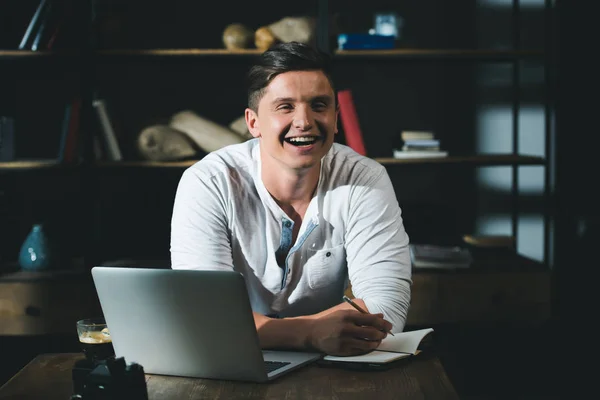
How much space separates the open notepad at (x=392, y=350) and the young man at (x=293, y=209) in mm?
265

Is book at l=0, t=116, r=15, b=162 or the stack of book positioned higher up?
book at l=0, t=116, r=15, b=162

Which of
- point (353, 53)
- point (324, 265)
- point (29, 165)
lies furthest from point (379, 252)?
point (29, 165)

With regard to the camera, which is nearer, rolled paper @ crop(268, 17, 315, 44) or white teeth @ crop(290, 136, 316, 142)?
white teeth @ crop(290, 136, 316, 142)

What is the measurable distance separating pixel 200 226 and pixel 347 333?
57cm

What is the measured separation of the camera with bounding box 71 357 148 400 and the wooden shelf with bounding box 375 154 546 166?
2.06m

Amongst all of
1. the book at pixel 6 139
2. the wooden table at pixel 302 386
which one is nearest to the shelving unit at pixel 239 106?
the book at pixel 6 139

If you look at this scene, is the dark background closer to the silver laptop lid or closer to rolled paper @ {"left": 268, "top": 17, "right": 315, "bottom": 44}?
rolled paper @ {"left": 268, "top": 17, "right": 315, "bottom": 44}

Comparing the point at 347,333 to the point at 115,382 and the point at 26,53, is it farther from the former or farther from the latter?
the point at 26,53

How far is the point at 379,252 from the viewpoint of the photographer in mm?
1883

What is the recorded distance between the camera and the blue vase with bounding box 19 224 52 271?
9.75 feet

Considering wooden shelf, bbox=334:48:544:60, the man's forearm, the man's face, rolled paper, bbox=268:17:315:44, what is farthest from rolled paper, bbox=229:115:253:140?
the man's forearm

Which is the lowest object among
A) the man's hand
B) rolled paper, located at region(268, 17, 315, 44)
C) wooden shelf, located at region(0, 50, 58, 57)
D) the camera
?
the man's hand

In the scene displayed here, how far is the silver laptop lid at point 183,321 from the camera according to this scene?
4.08 feet

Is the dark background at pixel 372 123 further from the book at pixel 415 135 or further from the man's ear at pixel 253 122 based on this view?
the man's ear at pixel 253 122
